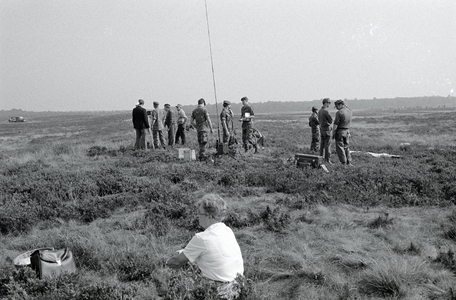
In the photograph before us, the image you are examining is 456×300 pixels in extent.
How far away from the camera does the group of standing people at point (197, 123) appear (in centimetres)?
1278

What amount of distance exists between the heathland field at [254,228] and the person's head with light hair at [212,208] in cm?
49

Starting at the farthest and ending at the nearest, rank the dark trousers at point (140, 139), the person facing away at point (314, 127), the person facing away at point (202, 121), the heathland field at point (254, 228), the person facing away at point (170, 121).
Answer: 1. the person facing away at point (170, 121)
2. the dark trousers at point (140, 139)
3. the person facing away at point (314, 127)
4. the person facing away at point (202, 121)
5. the heathland field at point (254, 228)

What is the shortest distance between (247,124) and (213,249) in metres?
10.9

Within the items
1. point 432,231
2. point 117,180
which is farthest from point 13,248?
point 432,231

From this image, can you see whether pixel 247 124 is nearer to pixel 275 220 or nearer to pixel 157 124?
pixel 157 124

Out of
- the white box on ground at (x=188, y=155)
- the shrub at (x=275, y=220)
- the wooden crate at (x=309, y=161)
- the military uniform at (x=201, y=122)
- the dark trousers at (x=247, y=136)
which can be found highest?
the military uniform at (x=201, y=122)

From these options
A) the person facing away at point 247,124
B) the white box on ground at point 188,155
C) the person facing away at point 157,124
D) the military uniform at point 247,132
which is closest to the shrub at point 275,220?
the white box on ground at point 188,155

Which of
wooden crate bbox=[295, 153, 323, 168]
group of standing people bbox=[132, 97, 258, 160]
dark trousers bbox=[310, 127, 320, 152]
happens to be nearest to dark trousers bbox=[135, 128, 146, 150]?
group of standing people bbox=[132, 97, 258, 160]

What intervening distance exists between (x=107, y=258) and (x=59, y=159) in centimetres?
1043

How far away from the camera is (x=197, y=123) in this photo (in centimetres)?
1284

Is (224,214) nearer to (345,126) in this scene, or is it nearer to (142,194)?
(142,194)

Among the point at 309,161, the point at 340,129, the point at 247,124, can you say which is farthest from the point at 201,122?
the point at 340,129

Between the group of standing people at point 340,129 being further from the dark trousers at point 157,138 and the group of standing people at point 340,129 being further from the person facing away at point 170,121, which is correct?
the person facing away at point 170,121

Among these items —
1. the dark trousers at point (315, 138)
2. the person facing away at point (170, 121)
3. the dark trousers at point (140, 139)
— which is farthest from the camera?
the person facing away at point (170, 121)
